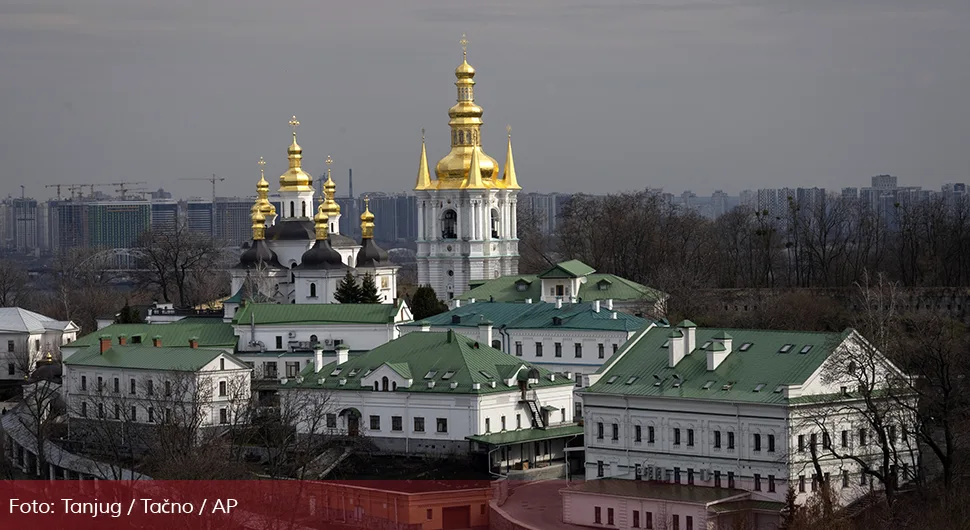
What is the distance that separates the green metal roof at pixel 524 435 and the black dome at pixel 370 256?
33555 mm

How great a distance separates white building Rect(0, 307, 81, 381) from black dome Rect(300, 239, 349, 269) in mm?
9702

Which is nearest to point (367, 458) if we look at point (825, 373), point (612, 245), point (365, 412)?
point (365, 412)

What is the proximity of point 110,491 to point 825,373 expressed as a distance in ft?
57.4

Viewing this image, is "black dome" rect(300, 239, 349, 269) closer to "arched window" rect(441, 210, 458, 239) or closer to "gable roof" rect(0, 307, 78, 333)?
"gable roof" rect(0, 307, 78, 333)

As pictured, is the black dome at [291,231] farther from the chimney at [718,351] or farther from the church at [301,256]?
the chimney at [718,351]

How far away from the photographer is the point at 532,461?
193ft

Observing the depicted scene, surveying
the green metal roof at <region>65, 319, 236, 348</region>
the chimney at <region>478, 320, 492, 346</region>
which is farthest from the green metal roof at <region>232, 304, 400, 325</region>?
the chimney at <region>478, 320, 492, 346</region>

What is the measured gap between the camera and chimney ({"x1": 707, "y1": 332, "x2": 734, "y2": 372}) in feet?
173

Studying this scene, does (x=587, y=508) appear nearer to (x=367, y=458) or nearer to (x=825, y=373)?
(x=825, y=373)

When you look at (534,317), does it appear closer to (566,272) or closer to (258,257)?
(566,272)

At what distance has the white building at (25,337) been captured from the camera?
8525 cm

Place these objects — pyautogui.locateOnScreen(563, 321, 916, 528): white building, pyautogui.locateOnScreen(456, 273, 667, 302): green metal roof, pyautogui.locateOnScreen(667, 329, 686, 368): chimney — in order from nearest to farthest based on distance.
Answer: pyautogui.locateOnScreen(563, 321, 916, 528): white building → pyautogui.locateOnScreen(667, 329, 686, 368): chimney → pyautogui.locateOnScreen(456, 273, 667, 302): green metal roof

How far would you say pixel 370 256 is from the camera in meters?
93.3

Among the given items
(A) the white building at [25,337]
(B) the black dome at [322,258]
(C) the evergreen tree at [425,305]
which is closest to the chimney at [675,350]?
(C) the evergreen tree at [425,305]
